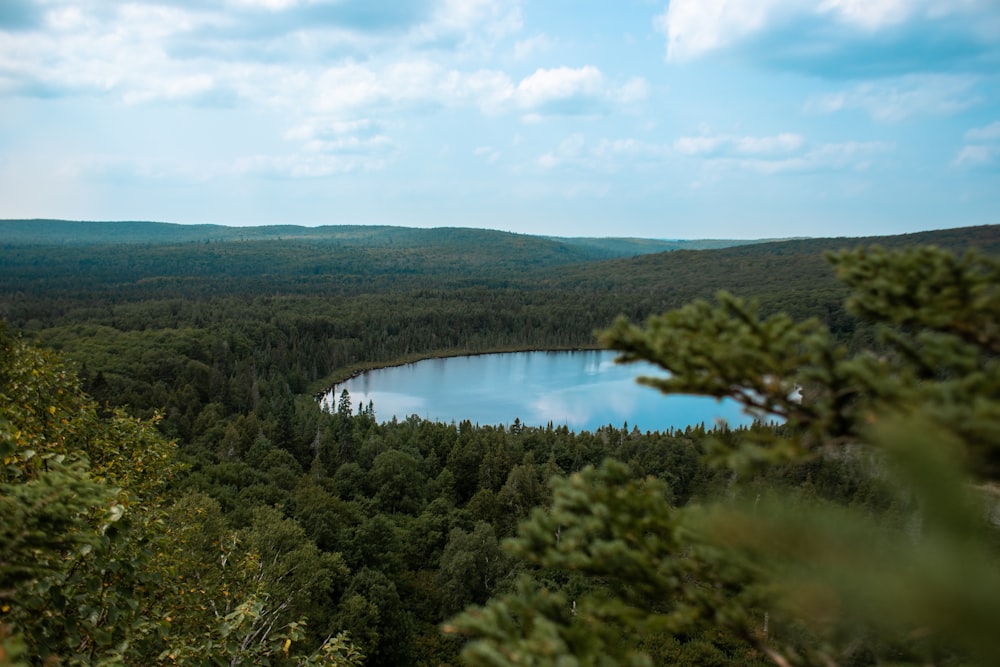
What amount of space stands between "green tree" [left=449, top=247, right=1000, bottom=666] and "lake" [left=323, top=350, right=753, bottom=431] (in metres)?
79.8

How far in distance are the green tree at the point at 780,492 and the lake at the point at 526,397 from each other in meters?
79.8

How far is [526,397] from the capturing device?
107 m

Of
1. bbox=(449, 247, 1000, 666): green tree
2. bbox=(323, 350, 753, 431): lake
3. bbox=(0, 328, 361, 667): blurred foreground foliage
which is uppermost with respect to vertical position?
bbox=(449, 247, 1000, 666): green tree

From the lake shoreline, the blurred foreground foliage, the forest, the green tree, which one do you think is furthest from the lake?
the green tree

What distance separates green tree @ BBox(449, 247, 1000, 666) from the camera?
241 centimetres

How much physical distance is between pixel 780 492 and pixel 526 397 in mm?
104892

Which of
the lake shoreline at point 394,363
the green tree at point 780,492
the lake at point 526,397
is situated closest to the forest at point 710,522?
the green tree at point 780,492

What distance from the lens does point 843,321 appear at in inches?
4793

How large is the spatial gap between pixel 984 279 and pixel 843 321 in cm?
13564

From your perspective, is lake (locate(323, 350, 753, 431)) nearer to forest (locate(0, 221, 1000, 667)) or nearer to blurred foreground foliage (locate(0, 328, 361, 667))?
forest (locate(0, 221, 1000, 667))

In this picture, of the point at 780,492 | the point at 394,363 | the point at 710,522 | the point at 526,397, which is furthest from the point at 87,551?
Result: the point at 394,363

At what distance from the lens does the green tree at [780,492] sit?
2.41 metres

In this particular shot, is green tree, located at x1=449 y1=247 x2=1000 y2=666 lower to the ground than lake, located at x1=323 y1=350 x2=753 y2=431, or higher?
higher

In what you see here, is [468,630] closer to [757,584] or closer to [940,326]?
[757,584]
